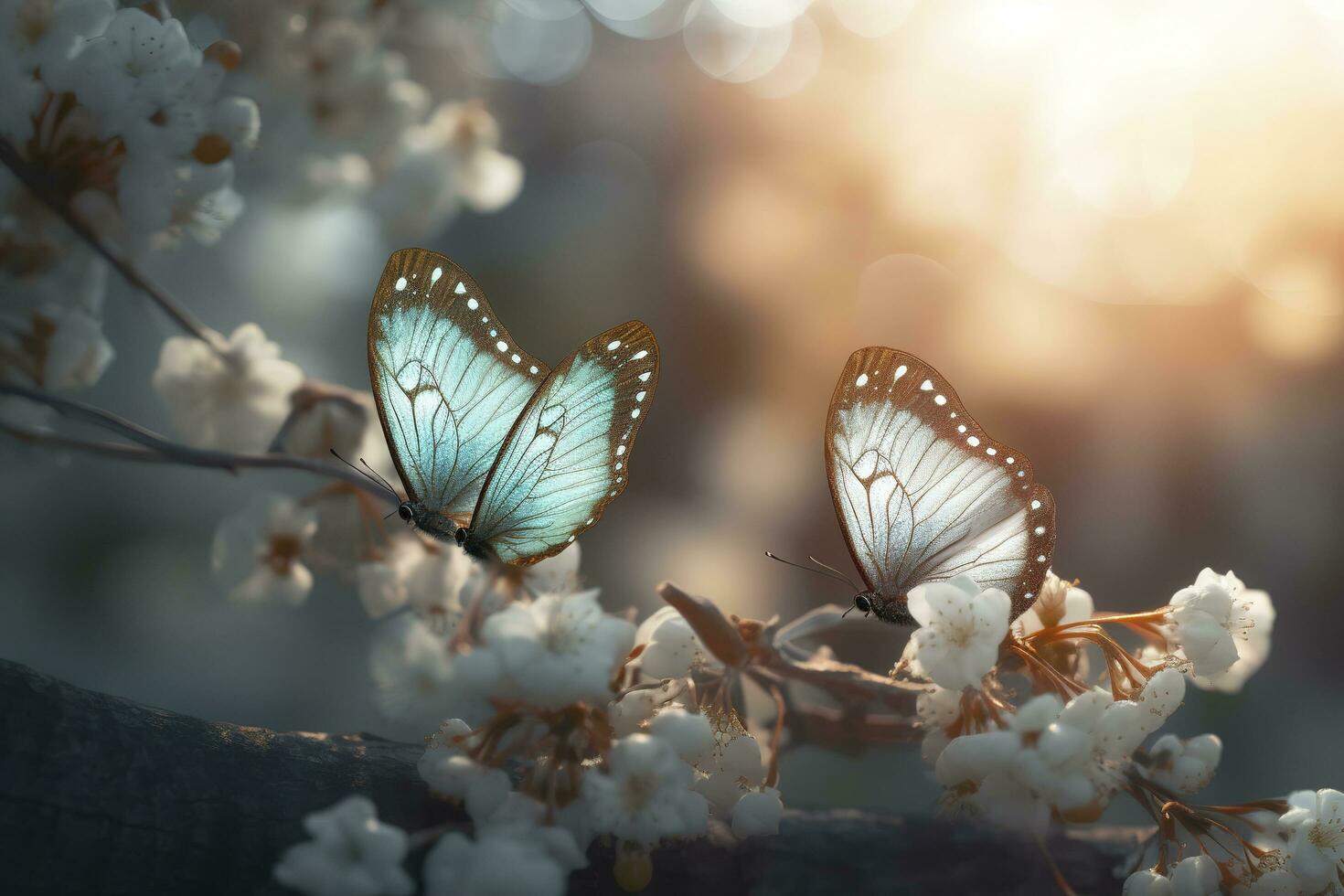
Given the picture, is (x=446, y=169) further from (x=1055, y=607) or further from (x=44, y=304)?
(x=1055, y=607)

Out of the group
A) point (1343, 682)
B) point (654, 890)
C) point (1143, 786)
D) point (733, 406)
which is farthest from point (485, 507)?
point (1343, 682)

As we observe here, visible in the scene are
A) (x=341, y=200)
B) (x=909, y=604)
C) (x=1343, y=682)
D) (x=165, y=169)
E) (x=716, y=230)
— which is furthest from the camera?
(x=716, y=230)

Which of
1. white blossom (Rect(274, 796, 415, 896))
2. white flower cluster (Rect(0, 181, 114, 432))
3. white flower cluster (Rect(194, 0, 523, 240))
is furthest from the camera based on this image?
white flower cluster (Rect(194, 0, 523, 240))

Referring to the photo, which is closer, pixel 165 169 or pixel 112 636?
pixel 165 169

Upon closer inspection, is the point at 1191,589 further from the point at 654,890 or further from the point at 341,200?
the point at 341,200

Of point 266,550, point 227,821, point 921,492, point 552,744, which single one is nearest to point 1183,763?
point 921,492

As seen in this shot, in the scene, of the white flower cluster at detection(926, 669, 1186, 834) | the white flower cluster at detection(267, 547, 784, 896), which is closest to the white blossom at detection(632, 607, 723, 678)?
the white flower cluster at detection(267, 547, 784, 896)

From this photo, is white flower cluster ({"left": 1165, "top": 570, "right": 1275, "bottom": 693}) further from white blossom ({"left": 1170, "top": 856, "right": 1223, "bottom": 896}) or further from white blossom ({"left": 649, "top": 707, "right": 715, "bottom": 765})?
white blossom ({"left": 649, "top": 707, "right": 715, "bottom": 765})
